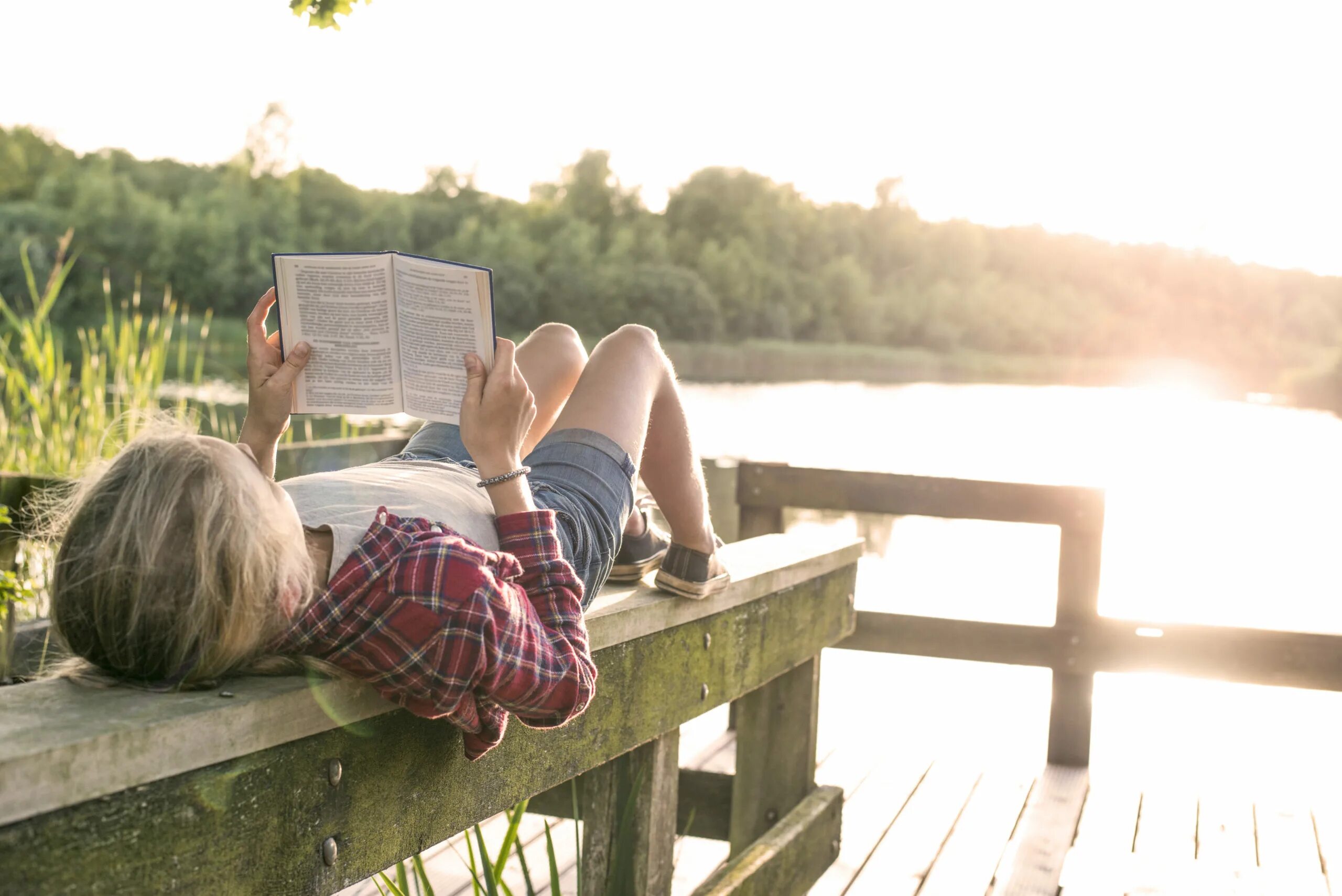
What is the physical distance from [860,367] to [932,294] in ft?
8.46

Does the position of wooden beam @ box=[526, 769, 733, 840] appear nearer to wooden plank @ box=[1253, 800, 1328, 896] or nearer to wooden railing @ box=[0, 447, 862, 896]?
wooden railing @ box=[0, 447, 862, 896]

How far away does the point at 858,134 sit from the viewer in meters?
40.2

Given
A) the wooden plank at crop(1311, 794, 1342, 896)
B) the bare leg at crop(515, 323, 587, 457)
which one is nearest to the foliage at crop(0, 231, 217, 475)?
the bare leg at crop(515, 323, 587, 457)

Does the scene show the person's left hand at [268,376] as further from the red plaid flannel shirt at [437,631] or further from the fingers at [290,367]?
the red plaid flannel shirt at [437,631]

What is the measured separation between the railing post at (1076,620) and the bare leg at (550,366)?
1734 mm

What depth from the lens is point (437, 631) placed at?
1.33 meters

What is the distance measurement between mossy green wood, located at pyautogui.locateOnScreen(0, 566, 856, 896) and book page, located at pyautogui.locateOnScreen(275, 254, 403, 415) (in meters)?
0.40

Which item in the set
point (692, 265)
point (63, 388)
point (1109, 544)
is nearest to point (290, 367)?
point (63, 388)

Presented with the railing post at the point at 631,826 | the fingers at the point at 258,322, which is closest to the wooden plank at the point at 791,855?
the railing post at the point at 631,826

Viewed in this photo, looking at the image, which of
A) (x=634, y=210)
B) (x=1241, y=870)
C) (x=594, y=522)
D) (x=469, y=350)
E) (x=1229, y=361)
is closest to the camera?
(x=469, y=350)

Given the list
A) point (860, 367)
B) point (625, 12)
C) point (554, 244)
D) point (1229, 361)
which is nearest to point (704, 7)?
point (625, 12)

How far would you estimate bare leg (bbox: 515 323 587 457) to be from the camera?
215cm

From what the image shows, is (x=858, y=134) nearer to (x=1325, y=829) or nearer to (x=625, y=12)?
(x=625, y=12)

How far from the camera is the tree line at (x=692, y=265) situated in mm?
27469
